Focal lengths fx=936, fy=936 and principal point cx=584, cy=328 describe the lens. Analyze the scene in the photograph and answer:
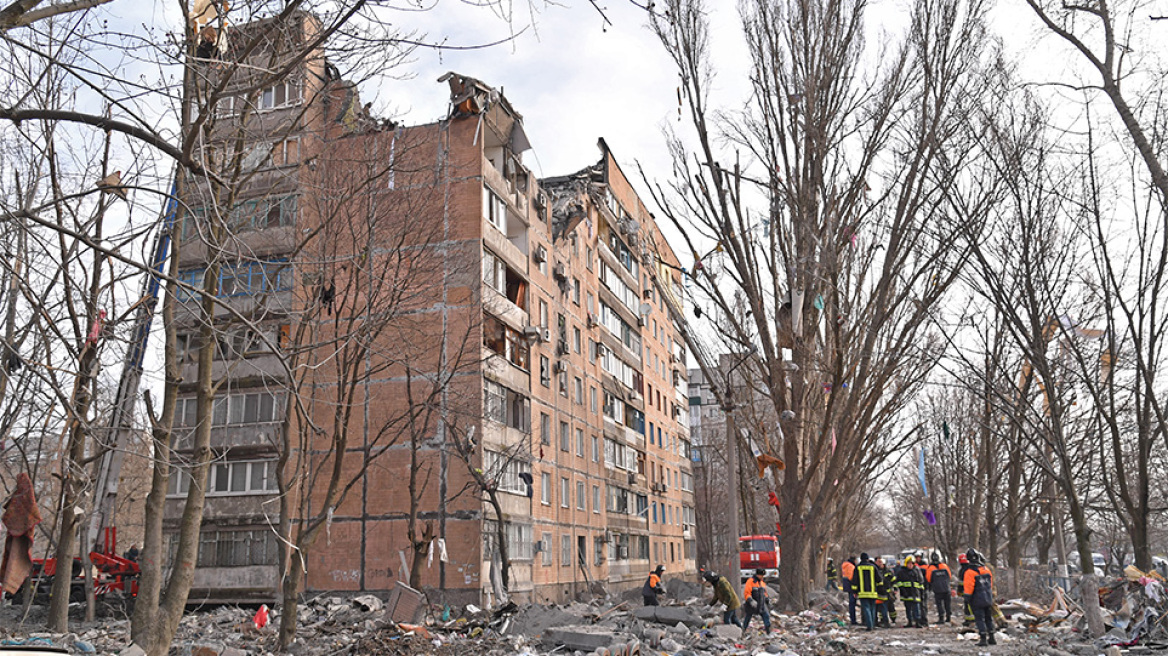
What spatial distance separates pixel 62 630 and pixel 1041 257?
58.3 feet

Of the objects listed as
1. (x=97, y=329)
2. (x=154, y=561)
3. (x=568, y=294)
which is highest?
(x=568, y=294)

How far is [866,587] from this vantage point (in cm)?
1994

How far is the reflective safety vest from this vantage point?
19.9 meters

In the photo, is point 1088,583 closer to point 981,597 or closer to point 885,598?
point 981,597

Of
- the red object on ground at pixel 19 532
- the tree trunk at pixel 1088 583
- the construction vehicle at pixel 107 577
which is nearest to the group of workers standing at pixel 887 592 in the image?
the tree trunk at pixel 1088 583

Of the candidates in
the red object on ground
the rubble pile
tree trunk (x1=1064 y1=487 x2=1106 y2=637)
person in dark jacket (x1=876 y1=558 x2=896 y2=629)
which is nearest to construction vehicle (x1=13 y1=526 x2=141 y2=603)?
the red object on ground

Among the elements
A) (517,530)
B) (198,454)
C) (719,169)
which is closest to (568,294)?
(517,530)

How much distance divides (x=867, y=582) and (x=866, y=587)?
0.11m

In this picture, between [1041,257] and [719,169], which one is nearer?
[1041,257]

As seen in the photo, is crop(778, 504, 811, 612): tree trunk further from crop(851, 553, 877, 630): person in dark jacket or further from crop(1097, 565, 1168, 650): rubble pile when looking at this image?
crop(1097, 565, 1168, 650): rubble pile

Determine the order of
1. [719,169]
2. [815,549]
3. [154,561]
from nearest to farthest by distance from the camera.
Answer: [154,561]
[719,169]
[815,549]

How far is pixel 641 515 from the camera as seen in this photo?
5006 centimetres

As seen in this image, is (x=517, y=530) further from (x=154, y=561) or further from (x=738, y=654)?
(x=154, y=561)

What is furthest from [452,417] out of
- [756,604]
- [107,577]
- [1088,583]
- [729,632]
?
[1088,583]
